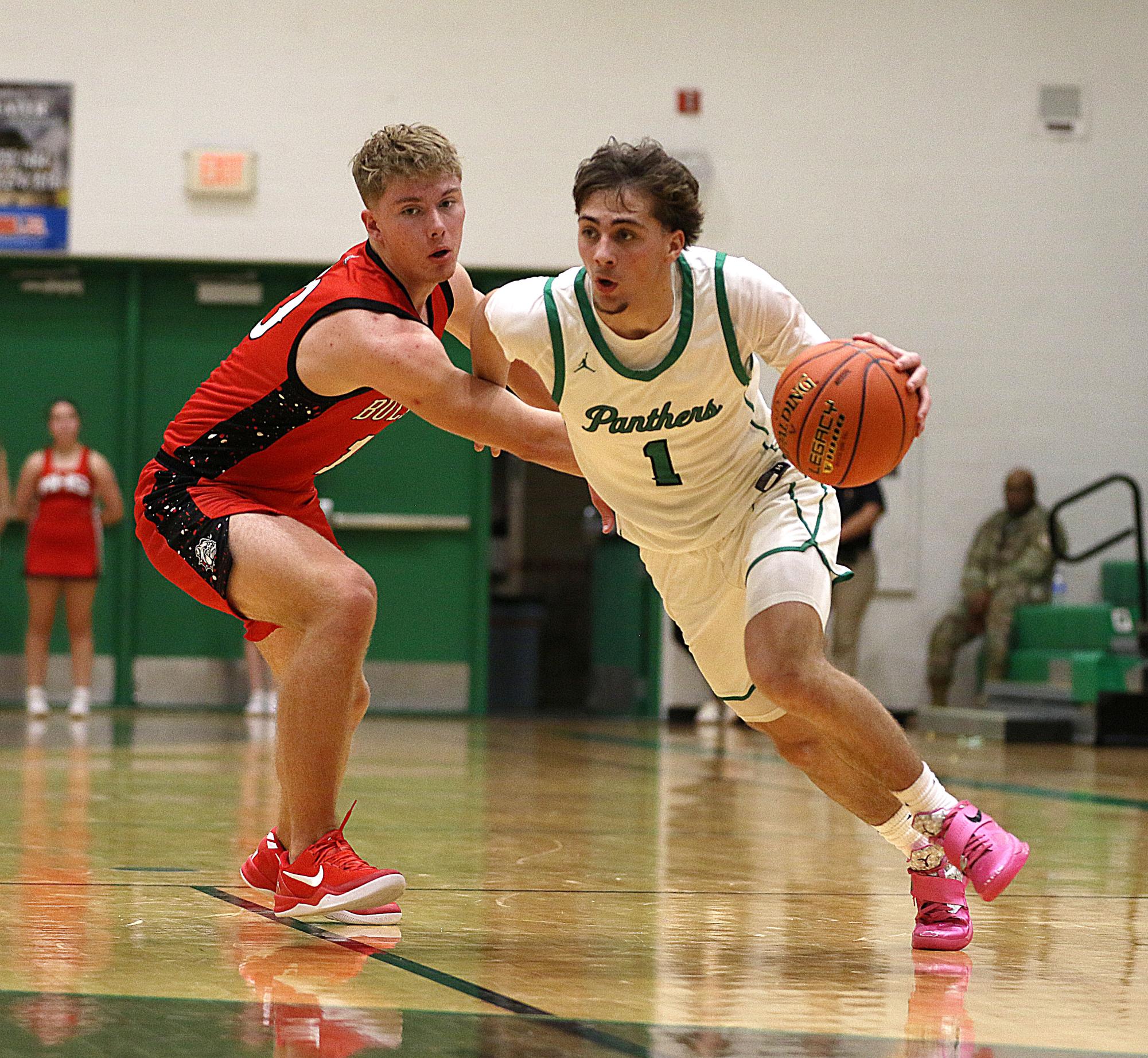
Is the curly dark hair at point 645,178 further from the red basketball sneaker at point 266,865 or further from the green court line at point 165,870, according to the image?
the green court line at point 165,870

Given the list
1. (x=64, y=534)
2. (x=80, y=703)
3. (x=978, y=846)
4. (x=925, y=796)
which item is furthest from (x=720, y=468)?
(x=64, y=534)

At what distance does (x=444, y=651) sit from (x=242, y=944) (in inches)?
325

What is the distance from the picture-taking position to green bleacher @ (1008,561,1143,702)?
32.1 feet

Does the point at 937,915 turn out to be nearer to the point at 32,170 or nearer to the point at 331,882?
the point at 331,882

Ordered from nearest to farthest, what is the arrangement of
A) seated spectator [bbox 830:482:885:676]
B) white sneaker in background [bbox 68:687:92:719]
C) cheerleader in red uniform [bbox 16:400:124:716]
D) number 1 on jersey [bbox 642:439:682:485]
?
1. number 1 on jersey [bbox 642:439:682:485]
2. white sneaker in background [bbox 68:687:92:719]
3. cheerleader in red uniform [bbox 16:400:124:716]
4. seated spectator [bbox 830:482:885:676]

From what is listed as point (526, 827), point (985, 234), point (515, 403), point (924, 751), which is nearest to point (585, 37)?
point (985, 234)

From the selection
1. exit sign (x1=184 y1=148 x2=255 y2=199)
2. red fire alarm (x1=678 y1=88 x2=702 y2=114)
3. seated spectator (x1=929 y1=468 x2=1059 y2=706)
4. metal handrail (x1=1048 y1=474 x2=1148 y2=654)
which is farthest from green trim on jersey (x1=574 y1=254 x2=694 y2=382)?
red fire alarm (x1=678 y1=88 x2=702 y2=114)

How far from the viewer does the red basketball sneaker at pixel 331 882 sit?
10.4ft

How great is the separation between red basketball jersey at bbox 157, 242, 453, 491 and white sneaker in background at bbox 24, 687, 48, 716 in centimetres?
673

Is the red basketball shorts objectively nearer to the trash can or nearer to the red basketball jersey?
the red basketball jersey

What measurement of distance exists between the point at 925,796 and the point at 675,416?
837 millimetres

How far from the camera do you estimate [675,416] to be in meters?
3.22

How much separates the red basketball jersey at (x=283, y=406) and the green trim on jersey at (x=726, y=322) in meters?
0.61

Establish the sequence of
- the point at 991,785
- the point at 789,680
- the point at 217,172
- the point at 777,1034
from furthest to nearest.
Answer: the point at 217,172
the point at 991,785
the point at 789,680
the point at 777,1034
